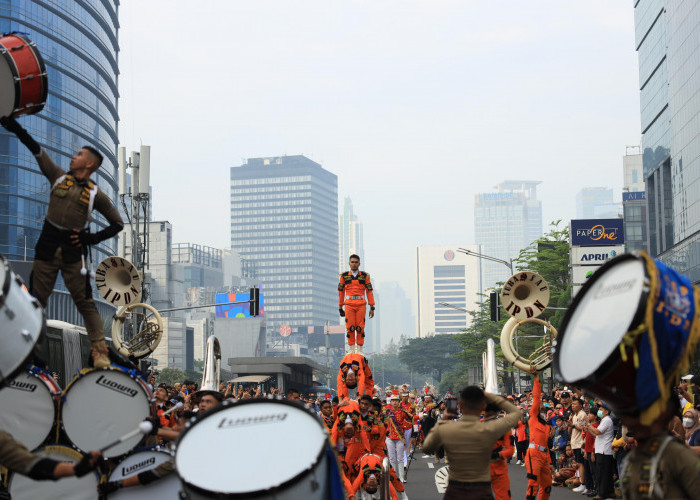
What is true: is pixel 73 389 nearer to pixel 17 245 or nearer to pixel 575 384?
pixel 575 384

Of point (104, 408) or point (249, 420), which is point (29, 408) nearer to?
point (104, 408)

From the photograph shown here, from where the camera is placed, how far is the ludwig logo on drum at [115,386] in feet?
26.9

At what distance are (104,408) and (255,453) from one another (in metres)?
2.74

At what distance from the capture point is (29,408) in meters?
8.06

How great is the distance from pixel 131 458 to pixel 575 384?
Result: 391cm

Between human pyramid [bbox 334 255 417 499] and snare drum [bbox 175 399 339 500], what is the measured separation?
4.57 ft

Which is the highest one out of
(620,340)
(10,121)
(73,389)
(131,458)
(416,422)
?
(10,121)

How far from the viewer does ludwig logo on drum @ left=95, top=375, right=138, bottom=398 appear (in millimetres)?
8203

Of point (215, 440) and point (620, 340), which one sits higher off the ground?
point (620, 340)

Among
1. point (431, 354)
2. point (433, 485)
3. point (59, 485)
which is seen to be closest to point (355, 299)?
point (433, 485)

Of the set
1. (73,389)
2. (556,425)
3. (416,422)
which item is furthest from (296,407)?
(416,422)

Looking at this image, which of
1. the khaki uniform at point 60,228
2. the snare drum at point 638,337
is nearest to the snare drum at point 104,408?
the khaki uniform at point 60,228

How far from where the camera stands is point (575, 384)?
5.73m

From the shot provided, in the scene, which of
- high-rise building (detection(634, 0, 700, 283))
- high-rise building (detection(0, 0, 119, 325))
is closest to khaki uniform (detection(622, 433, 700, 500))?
high-rise building (detection(634, 0, 700, 283))
